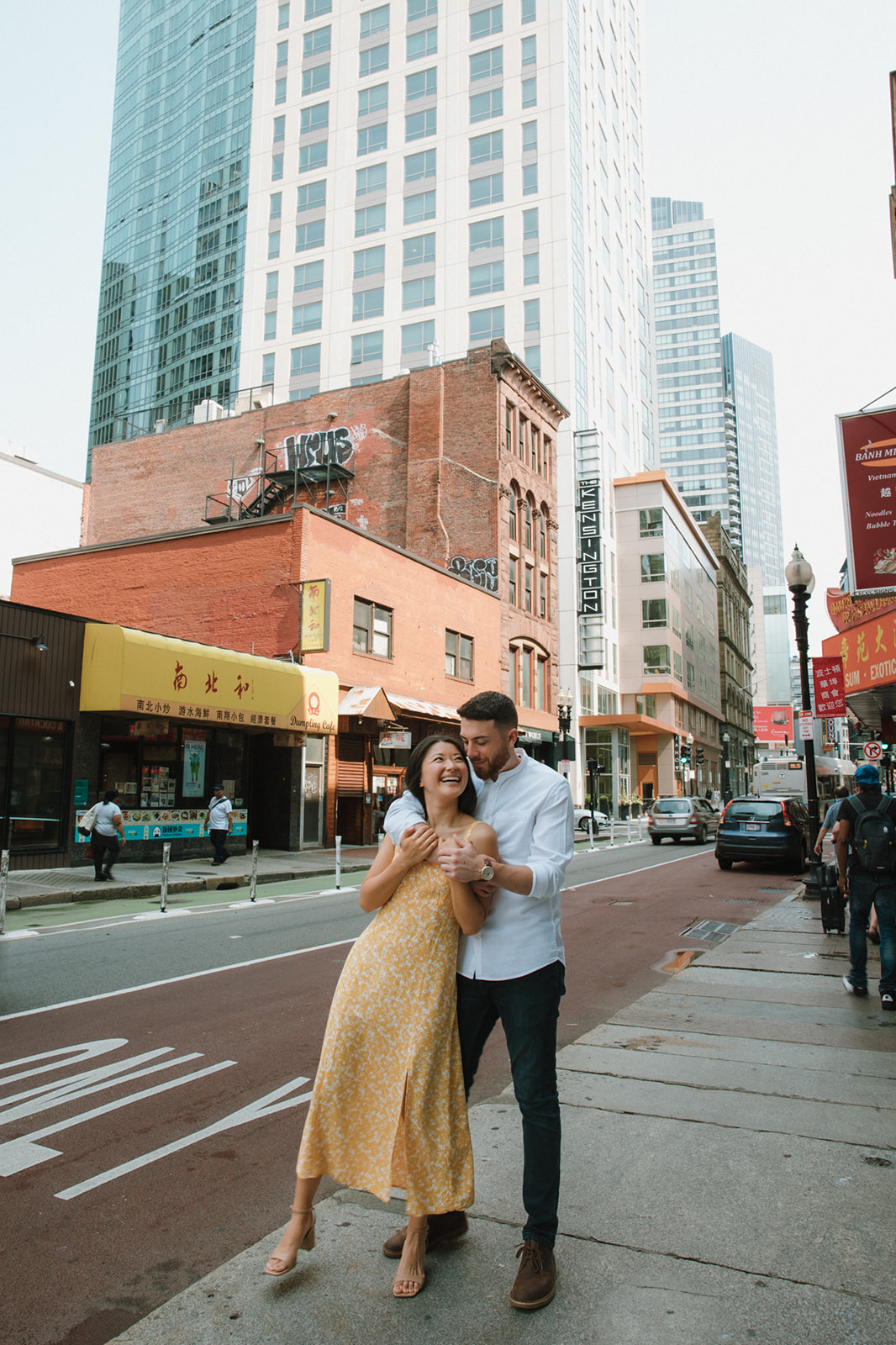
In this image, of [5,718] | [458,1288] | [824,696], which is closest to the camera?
[458,1288]

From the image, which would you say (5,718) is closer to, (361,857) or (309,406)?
(361,857)

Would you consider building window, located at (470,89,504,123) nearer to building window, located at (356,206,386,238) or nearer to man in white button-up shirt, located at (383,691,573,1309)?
building window, located at (356,206,386,238)

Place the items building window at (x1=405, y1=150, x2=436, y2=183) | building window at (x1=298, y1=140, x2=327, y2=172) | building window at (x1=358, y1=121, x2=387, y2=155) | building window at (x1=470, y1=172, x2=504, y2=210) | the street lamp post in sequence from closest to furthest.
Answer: the street lamp post < building window at (x1=470, y1=172, x2=504, y2=210) < building window at (x1=405, y1=150, x2=436, y2=183) < building window at (x1=358, y1=121, x2=387, y2=155) < building window at (x1=298, y1=140, x2=327, y2=172)

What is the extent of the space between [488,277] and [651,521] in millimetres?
17807

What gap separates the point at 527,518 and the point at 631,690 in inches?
822

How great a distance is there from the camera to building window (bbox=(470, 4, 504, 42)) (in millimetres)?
51156

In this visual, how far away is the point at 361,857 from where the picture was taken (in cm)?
2261

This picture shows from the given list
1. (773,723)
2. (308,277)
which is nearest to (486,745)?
(308,277)

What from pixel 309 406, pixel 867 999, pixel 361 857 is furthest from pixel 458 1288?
pixel 309 406

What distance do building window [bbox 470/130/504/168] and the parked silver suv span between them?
38.7 metres

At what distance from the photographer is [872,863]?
6.81m

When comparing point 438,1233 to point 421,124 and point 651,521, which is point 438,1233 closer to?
point 651,521

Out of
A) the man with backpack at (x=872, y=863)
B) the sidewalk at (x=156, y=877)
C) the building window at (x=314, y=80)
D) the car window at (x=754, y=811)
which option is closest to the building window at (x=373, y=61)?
the building window at (x=314, y=80)

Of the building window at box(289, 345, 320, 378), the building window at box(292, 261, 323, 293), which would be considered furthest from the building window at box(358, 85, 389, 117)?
the building window at box(289, 345, 320, 378)
